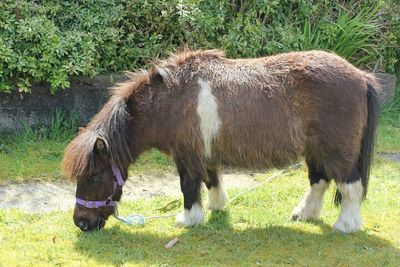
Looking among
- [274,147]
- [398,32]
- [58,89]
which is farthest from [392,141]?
[58,89]

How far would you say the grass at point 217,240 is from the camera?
466cm

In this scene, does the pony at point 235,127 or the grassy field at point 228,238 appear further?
the pony at point 235,127

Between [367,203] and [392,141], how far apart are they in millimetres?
2623

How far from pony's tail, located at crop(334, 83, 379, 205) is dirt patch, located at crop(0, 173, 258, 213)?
5.35ft

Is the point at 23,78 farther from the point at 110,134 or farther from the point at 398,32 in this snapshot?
the point at 398,32

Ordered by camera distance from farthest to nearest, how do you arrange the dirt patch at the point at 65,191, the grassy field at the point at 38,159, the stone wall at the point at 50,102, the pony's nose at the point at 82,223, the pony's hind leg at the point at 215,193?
the stone wall at the point at 50,102 → the grassy field at the point at 38,159 → the dirt patch at the point at 65,191 → the pony's hind leg at the point at 215,193 → the pony's nose at the point at 82,223

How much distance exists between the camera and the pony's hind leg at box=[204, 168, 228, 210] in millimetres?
5668

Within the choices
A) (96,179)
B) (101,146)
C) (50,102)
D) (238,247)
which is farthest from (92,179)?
(50,102)

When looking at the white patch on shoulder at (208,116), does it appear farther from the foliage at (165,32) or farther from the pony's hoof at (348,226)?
the foliage at (165,32)

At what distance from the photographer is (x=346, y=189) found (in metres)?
5.11

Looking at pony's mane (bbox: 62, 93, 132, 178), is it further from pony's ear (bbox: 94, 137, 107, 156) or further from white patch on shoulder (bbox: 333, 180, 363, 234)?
white patch on shoulder (bbox: 333, 180, 363, 234)

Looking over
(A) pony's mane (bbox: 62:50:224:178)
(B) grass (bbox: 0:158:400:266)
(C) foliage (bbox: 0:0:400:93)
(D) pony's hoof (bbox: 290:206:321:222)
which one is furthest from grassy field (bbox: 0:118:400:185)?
(D) pony's hoof (bbox: 290:206:321:222)

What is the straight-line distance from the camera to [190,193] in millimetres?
5262

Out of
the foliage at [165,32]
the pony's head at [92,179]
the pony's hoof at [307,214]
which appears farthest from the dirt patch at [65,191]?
the foliage at [165,32]
